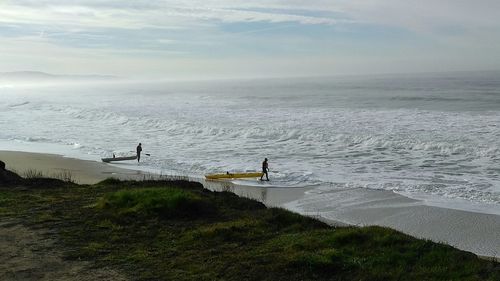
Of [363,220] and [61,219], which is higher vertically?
[61,219]

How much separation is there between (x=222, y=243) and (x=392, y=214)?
25.7ft

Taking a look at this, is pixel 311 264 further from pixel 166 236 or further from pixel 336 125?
pixel 336 125

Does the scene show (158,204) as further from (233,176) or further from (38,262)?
(233,176)

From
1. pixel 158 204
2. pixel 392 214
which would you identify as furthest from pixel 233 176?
pixel 158 204

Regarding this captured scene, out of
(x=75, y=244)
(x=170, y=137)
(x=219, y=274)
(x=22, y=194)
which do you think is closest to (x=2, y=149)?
(x=170, y=137)

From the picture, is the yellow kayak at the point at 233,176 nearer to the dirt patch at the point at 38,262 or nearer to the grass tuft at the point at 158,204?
the grass tuft at the point at 158,204

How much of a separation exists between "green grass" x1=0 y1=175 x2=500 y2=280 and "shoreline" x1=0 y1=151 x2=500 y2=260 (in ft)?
12.4

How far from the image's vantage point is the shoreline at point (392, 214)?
1263 centimetres

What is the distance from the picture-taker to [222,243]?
8992 mm

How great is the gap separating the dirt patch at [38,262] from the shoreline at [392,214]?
7.87 metres

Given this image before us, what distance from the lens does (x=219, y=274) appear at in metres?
7.48

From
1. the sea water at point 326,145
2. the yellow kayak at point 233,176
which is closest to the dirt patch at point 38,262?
the yellow kayak at point 233,176

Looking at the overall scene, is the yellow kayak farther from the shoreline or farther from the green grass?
the green grass

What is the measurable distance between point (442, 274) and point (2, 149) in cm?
3034
